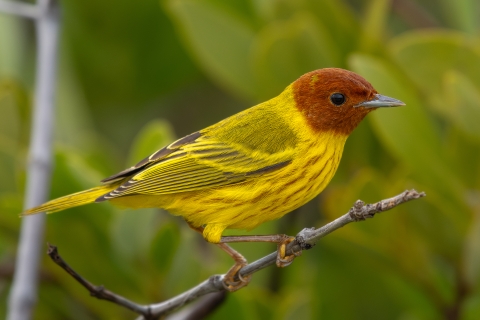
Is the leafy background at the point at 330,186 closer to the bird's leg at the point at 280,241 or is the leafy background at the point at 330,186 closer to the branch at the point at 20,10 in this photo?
the bird's leg at the point at 280,241

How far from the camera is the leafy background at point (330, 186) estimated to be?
11.0 feet

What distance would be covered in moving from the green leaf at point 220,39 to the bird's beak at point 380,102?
99 centimetres

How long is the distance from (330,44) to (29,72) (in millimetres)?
2022

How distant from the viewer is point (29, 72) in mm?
4930

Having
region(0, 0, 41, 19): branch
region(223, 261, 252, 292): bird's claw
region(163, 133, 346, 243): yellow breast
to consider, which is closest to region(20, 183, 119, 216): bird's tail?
region(163, 133, 346, 243): yellow breast

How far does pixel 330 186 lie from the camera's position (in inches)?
156

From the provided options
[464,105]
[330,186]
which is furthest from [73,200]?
[464,105]

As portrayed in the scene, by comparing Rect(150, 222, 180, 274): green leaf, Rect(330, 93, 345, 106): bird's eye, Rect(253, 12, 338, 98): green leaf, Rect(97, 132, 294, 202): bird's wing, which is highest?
Rect(253, 12, 338, 98): green leaf

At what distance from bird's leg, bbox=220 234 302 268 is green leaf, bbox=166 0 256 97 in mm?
1013

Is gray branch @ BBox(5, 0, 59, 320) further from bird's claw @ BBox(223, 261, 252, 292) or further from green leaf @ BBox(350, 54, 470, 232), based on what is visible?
green leaf @ BBox(350, 54, 470, 232)

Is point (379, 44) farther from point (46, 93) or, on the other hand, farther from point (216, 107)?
point (216, 107)

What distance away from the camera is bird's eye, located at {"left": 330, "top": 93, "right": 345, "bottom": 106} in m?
3.17

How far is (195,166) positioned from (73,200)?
0.55m

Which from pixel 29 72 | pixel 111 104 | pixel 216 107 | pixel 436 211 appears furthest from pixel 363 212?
pixel 216 107
